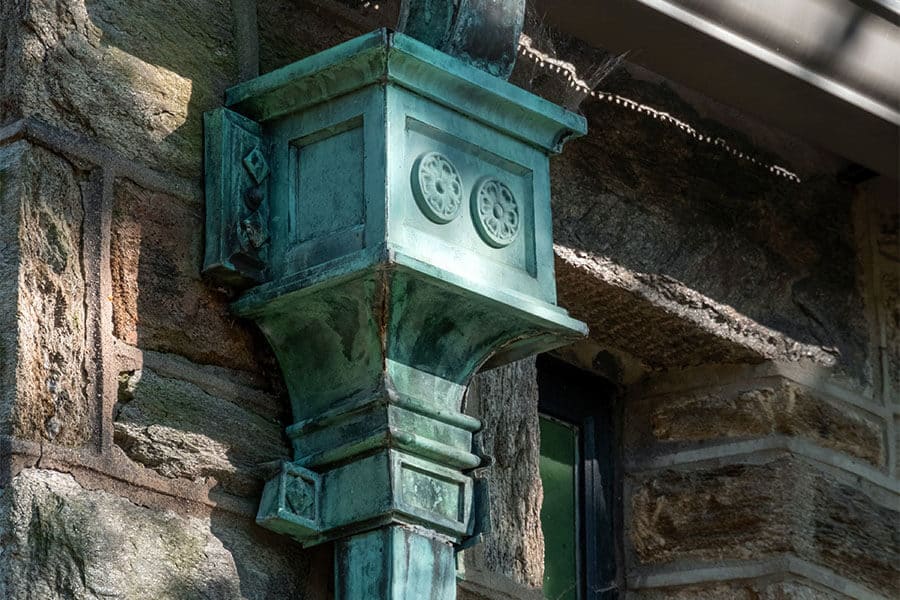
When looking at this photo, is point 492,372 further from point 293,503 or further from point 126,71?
point 126,71

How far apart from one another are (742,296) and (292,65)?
3.97ft

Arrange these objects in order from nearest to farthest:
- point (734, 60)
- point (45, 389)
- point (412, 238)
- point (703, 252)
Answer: point (45, 389)
point (412, 238)
point (734, 60)
point (703, 252)

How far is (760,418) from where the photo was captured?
3.62 meters

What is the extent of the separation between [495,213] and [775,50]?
75 cm

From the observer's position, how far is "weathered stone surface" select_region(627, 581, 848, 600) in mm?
3506

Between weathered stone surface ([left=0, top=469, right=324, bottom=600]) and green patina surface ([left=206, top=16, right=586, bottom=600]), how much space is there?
2.0 inches

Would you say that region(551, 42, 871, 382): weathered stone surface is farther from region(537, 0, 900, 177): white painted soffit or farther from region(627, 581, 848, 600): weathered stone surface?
region(627, 581, 848, 600): weathered stone surface

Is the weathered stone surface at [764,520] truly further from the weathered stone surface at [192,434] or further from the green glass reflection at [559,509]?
the weathered stone surface at [192,434]

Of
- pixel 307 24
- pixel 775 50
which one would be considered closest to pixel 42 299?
pixel 307 24

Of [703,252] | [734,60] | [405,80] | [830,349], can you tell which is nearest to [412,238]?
[405,80]

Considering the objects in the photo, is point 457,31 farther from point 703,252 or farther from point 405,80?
point 703,252

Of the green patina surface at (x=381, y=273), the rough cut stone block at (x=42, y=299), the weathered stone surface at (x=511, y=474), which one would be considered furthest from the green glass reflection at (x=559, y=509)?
the rough cut stone block at (x=42, y=299)

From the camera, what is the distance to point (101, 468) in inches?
95.4

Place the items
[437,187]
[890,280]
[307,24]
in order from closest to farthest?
[437,187]
[307,24]
[890,280]
